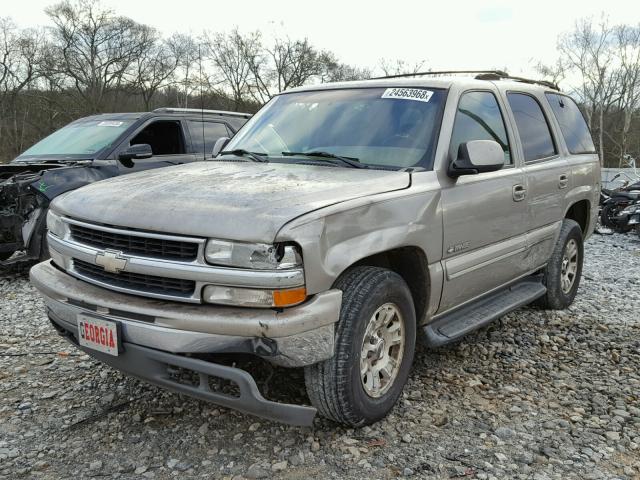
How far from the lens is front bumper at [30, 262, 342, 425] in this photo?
2.45 metres

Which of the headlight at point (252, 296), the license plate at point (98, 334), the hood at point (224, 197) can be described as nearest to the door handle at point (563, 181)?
Answer: the hood at point (224, 197)

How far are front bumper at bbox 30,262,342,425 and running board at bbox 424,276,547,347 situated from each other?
3.46 feet

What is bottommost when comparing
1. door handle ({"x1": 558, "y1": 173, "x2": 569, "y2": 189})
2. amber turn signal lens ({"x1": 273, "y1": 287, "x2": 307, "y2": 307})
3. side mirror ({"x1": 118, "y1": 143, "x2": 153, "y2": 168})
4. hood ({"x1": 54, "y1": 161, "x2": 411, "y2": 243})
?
amber turn signal lens ({"x1": 273, "y1": 287, "x2": 307, "y2": 307})

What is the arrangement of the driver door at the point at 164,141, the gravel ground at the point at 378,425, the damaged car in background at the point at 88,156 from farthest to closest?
1. the driver door at the point at 164,141
2. the damaged car in background at the point at 88,156
3. the gravel ground at the point at 378,425

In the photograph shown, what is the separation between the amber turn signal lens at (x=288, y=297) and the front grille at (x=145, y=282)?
1.26 feet

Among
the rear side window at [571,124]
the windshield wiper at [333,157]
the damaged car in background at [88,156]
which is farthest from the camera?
the damaged car in background at [88,156]

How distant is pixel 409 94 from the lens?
147 inches

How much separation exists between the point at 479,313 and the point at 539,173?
1.29 metres

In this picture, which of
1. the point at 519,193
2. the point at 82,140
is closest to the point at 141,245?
the point at 519,193

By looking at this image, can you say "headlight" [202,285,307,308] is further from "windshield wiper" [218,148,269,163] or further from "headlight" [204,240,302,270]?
"windshield wiper" [218,148,269,163]

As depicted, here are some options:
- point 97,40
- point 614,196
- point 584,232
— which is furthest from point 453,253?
point 97,40

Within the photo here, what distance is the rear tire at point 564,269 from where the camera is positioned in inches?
195

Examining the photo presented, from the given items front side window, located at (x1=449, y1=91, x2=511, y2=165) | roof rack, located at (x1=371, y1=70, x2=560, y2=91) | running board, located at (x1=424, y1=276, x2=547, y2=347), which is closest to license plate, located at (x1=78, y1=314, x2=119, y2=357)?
running board, located at (x1=424, y1=276, x2=547, y2=347)

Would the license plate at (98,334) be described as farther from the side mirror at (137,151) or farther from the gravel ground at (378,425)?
the side mirror at (137,151)
